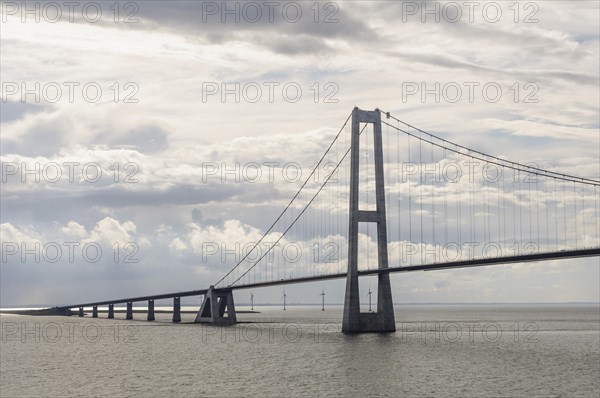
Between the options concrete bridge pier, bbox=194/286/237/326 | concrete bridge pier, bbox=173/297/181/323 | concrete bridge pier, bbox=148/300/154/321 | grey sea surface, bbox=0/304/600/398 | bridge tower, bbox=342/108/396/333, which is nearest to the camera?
grey sea surface, bbox=0/304/600/398

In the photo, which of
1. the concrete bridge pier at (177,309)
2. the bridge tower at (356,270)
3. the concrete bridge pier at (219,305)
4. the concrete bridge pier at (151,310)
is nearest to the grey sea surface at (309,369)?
the bridge tower at (356,270)

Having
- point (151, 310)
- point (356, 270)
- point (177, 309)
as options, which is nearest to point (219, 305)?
point (177, 309)

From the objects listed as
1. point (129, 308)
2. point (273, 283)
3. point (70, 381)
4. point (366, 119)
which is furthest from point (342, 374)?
point (129, 308)

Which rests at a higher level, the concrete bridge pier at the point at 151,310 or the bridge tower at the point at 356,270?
the bridge tower at the point at 356,270

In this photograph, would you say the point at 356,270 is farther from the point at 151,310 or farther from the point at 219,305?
the point at 151,310

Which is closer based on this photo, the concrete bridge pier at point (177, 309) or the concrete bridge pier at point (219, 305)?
the concrete bridge pier at point (219, 305)

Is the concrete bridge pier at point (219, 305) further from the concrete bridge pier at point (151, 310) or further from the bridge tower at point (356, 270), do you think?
the bridge tower at point (356, 270)

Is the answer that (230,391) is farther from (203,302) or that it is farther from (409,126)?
(203,302)

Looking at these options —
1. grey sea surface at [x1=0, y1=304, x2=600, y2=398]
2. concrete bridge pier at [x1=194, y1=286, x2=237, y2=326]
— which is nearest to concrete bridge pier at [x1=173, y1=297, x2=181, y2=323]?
concrete bridge pier at [x1=194, y1=286, x2=237, y2=326]

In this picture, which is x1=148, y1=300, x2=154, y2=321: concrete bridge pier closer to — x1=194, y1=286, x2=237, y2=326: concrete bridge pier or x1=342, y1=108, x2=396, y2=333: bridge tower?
x1=194, y1=286, x2=237, y2=326: concrete bridge pier

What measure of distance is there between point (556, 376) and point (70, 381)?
2937cm

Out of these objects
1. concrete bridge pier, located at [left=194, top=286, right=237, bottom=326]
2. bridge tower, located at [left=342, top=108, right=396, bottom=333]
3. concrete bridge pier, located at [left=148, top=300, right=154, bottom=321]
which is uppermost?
bridge tower, located at [left=342, top=108, right=396, bottom=333]

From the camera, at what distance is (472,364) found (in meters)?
58.2

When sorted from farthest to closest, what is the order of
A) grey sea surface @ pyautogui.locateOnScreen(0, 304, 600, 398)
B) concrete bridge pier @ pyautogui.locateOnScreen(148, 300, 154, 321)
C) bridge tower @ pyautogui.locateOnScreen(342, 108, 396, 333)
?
concrete bridge pier @ pyautogui.locateOnScreen(148, 300, 154, 321) → bridge tower @ pyautogui.locateOnScreen(342, 108, 396, 333) → grey sea surface @ pyautogui.locateOnScreen(0, 304, 600, 398)
